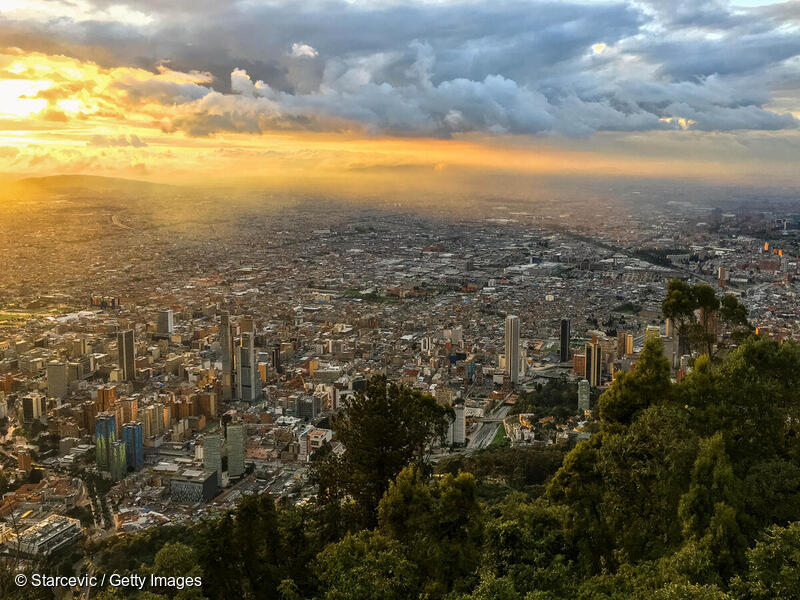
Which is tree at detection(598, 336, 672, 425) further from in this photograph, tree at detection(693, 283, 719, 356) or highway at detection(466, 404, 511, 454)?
highway at detection(466, 404, 511, 454)

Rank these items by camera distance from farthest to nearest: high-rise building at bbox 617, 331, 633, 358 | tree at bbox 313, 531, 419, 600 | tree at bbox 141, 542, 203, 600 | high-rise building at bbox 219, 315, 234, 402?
high-rise building at bbox 617, 331, 633, 358, high-rise building at bbox 219, 315, 234, 402, tree at bbox 141, 542, 203, 600, tree at bbox 313, 531, 419, 600

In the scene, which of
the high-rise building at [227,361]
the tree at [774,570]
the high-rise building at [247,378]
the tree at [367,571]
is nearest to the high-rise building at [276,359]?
the high-rise building at [227,361]

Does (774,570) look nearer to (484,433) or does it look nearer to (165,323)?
(484,433)

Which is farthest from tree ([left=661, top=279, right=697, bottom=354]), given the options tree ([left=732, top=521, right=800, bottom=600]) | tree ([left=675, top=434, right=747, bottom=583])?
tree ([left=732, top=521, right=800, bottom=600])

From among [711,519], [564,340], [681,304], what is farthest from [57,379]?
[711,519]

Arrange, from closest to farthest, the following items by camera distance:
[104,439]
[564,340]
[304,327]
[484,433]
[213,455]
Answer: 1. [213,455]
2. [104,439]
3. [484,433]
4. [564,340]
5. [304,327]

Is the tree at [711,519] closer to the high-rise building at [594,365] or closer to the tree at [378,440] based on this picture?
the tree at [378,440]

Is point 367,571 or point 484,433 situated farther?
point 484,433

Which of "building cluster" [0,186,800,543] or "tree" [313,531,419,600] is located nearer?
"tree" [313,531,419,600]
